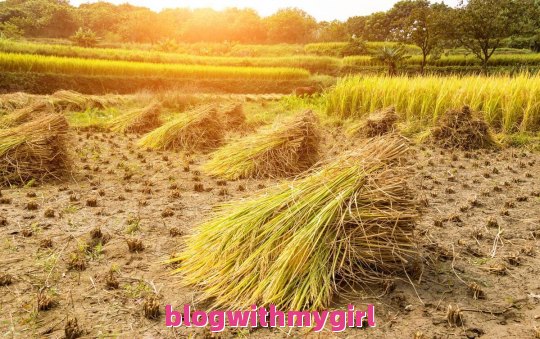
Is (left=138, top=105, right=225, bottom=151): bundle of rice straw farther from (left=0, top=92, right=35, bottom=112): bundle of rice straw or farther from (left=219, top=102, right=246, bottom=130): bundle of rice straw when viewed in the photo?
(left=0, top=92, right=35, bottom=112): bundle of rice straw

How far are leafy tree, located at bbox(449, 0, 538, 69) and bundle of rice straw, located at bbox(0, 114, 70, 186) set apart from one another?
23.3 m

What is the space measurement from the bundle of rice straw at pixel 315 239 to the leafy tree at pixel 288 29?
57481 mm

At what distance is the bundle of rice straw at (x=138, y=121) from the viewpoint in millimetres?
8445

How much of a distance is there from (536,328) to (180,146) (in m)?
5.51

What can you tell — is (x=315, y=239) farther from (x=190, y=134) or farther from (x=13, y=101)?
(x=13, y=101)

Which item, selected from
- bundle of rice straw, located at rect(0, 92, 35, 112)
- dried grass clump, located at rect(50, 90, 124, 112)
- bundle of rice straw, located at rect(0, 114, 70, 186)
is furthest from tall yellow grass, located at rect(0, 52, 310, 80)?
bundle of rice straw, located at rect(0, 114, 70, 186)

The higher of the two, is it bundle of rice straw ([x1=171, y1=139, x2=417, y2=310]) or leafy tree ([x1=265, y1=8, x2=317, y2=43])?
leafy tree ([x1=265, y1=8, x2=317, y2=43])

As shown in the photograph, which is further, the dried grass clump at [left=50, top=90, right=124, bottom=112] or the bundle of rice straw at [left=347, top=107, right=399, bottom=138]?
the dried grass clump at [left=50, top=90, right=124, bottom=112]

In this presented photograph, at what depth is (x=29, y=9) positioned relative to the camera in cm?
4944

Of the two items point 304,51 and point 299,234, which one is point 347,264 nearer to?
point 299,234

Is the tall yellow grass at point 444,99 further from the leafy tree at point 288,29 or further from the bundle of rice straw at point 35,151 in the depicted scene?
the leafy tree at point 288,29

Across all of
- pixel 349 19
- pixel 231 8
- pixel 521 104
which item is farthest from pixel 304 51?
pixel 521 104

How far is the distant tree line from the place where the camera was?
2420 centimetres

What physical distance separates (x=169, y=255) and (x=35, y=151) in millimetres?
2734
